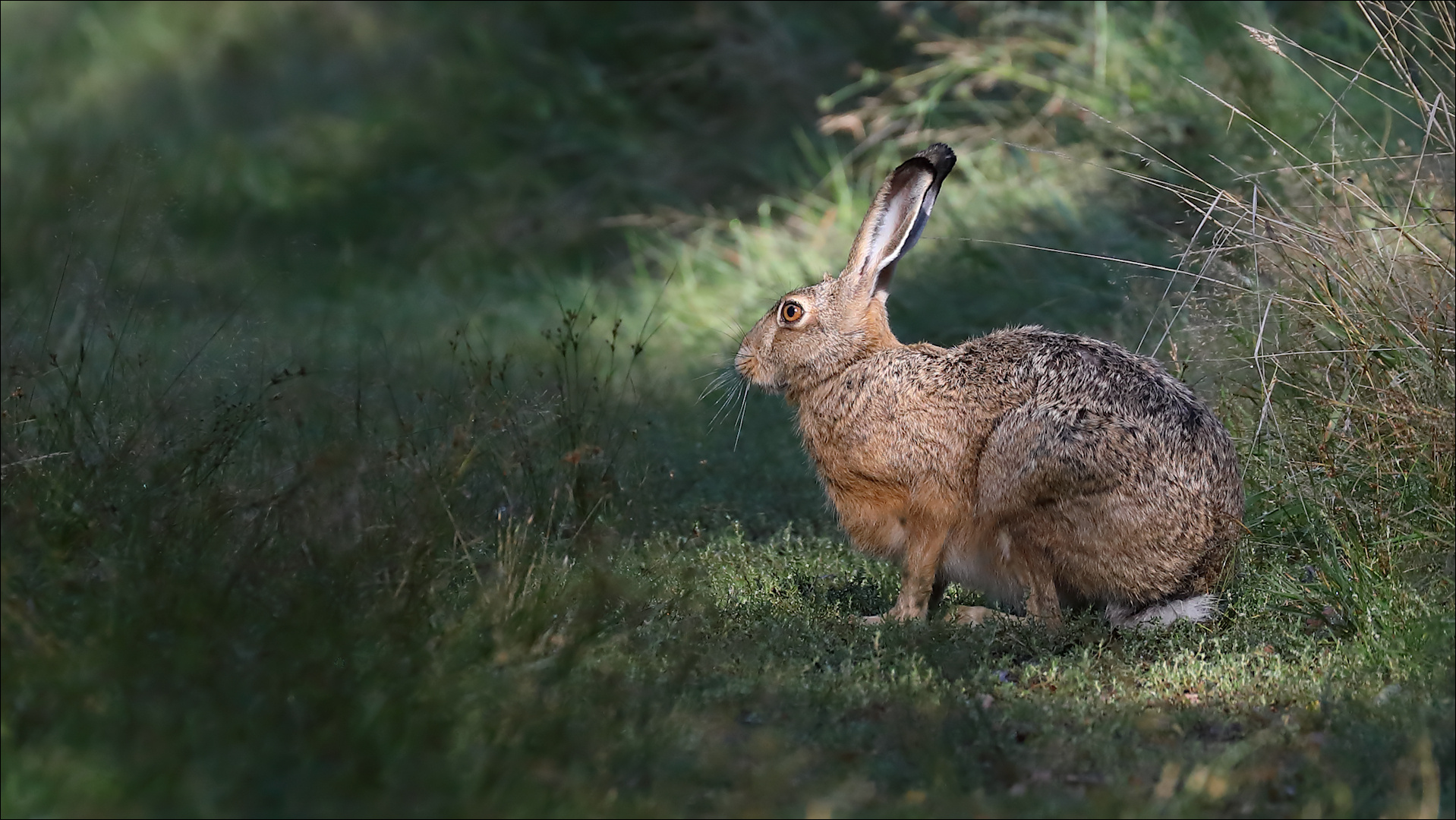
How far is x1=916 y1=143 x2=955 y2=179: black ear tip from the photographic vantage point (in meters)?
5.72

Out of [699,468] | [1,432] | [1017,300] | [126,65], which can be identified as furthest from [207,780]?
[126,65]

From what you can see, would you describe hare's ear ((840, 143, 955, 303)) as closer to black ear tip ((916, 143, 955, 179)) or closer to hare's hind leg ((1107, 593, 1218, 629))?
black ear tip ((916, 143, 955, 179))

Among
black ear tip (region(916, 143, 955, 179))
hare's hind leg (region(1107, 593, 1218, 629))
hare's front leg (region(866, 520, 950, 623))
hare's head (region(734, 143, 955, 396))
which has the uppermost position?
black ear tip (region(916, 143, 955, 179))

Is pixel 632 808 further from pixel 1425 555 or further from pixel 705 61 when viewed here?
pixel 705 61

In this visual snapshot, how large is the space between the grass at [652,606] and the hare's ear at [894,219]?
71 centimetres

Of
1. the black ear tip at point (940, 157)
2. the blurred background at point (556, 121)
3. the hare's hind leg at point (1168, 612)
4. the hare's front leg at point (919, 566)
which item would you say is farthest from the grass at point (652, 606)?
the blurred background at point (556, 121)

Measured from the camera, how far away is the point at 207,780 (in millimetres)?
3330

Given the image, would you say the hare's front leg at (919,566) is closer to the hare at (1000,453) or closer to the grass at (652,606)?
the hare at (1000,453)

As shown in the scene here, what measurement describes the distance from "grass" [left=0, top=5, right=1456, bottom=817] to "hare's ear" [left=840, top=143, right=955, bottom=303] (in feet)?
2.33

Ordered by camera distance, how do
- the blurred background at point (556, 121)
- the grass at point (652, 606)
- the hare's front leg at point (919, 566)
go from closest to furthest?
the grass at point (652, 606) → the hare's front leg at point (919, 566) → the blurred background at point (556, 121)

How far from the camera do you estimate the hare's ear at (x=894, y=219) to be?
18.8ft

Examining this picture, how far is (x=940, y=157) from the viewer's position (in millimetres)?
5723

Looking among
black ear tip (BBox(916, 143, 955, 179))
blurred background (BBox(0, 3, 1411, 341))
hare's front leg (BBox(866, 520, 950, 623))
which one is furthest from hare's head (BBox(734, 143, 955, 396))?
blurred background (BBox(0, 3, 1411, 341))

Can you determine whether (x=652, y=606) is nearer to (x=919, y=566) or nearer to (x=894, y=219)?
(x=919, y=566)
